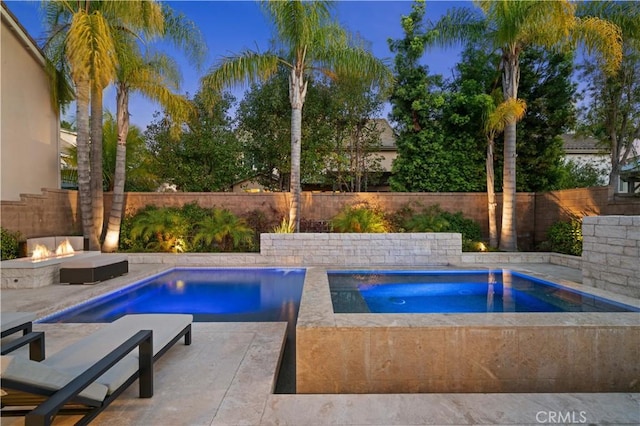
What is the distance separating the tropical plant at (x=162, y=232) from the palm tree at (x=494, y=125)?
10.5 m

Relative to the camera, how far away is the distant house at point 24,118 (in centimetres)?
974

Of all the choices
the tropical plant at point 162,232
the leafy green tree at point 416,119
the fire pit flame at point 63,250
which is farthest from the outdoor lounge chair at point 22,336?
the leafy green tree at point 416,119

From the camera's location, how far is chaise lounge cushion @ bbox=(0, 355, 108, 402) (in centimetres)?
191

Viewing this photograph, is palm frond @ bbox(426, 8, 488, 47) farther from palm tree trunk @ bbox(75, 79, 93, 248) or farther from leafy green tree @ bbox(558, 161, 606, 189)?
palm tree trunk @ bbox(75, 79, 93, 248)

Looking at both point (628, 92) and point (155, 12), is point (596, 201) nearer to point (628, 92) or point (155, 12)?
point (628, 92)

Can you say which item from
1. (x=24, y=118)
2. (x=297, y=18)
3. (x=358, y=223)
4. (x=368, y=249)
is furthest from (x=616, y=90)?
(x=24, y=118)

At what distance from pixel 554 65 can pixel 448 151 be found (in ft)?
15.1

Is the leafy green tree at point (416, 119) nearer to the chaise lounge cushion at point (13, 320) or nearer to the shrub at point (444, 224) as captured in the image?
the shrub at point (444, 224)

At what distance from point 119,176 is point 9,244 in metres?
3.34

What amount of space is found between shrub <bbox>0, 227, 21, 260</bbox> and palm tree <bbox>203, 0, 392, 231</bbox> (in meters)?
6.85

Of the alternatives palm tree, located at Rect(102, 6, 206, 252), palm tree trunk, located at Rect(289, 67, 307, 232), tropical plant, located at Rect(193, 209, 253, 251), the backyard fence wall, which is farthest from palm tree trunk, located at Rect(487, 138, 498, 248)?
palm tree, located at Rect(102, 6, 206, 252)

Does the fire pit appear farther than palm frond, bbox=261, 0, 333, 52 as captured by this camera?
No

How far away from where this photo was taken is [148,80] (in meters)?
10.4

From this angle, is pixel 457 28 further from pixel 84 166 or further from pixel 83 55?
pixel 84 166
